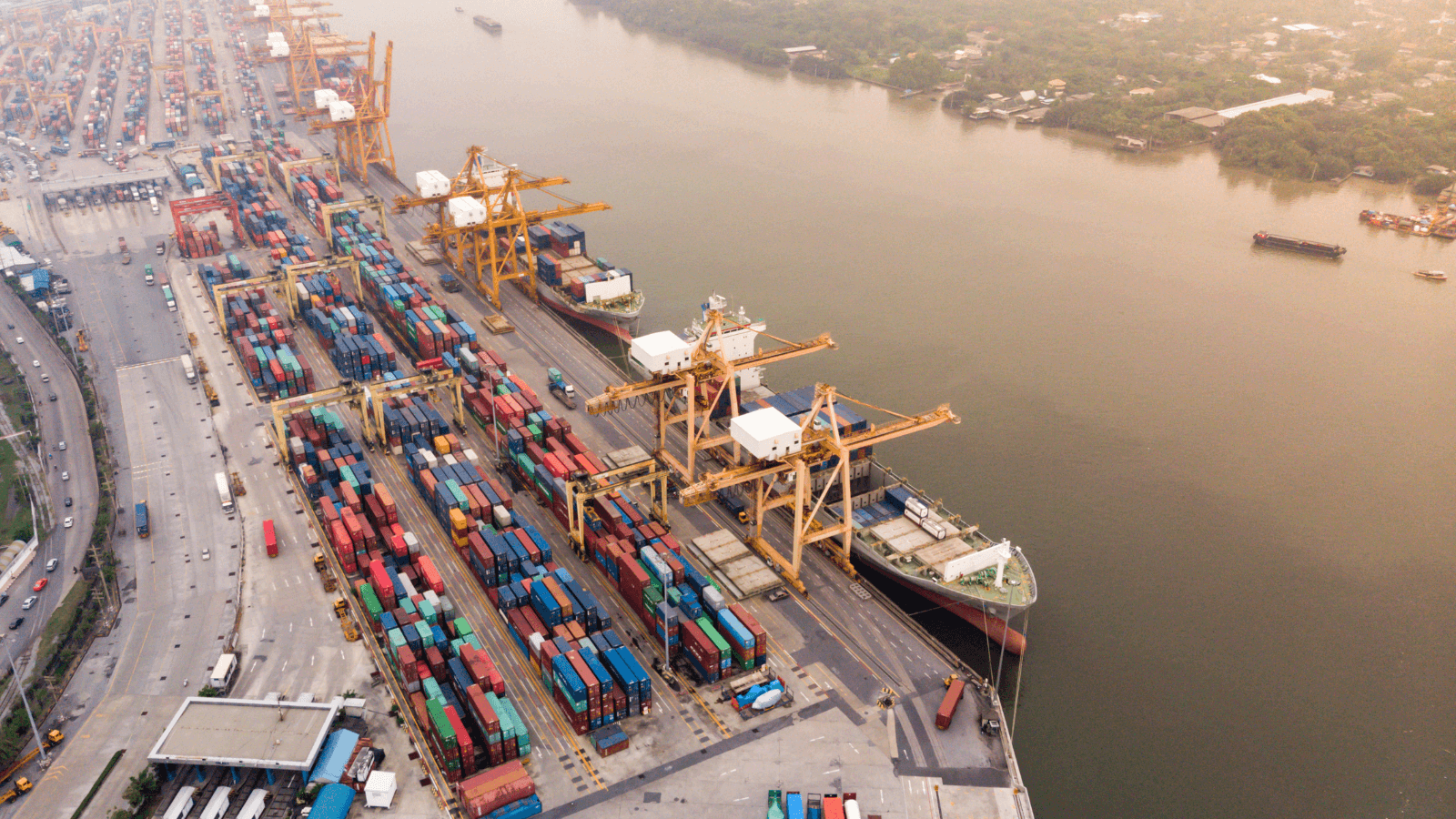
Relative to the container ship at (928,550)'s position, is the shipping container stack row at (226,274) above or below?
above

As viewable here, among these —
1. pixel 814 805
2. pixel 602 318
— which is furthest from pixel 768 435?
pixel 602 318

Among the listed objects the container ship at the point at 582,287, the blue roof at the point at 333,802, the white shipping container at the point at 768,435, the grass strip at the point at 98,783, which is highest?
the white shipping container at the point at 768,435

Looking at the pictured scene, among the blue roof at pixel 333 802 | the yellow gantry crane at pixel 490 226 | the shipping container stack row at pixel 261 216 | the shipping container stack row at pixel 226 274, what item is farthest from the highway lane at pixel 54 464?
the yellow gantry crane at pixel 490 226

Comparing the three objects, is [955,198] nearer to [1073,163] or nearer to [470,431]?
[1073,163]

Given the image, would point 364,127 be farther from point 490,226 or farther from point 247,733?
point 247,733

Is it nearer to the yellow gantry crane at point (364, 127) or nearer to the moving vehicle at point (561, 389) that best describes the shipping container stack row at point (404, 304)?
the moving vehicle at point (561, 389)

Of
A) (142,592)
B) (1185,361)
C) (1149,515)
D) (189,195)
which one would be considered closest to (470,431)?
(142,592)
